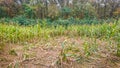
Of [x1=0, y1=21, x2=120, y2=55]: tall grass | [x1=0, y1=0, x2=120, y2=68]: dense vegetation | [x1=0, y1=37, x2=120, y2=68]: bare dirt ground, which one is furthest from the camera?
[x1=0, y1=21, x2=120, y2=55]: tall grass

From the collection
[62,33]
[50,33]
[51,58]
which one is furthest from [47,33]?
[51,58]

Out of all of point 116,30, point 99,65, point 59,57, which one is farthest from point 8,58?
point 116,30

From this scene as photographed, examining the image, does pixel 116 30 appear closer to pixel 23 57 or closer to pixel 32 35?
pixel 32 35

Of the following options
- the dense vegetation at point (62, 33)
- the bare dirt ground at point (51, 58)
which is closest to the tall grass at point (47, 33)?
the dense vegetation at point (62, 33)

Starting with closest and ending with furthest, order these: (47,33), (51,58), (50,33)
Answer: (51,58) → (47,33) → (50,33)

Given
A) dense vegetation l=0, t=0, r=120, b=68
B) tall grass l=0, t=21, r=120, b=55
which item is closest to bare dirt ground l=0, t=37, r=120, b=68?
Answer: dense vegetation l=0, t=0, r=120, b=68

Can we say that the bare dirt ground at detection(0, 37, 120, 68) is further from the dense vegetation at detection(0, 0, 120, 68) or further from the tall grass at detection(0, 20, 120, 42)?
the tall grass at detection(0, 20, 120, 42)

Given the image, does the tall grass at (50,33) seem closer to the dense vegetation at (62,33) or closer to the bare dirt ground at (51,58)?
the dense vegetation at (62,33)

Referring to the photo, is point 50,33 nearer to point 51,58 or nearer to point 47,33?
point 47,33

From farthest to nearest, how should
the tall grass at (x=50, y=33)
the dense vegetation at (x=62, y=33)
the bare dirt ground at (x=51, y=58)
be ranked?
1. the tall grass at (x=50, y=33)
2. the dense vegetation at (x=62, y=33)
3. the bare dirt ground at (x=51, y=58)

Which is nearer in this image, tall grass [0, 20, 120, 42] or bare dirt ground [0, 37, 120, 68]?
bare dirt ground [0, 37, 120, 68]

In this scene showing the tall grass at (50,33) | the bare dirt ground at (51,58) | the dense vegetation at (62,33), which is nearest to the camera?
the bare dirt ground at (51,58)

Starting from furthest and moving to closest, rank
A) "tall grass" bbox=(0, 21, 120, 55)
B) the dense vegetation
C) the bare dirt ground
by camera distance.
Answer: "tall grass" bbox=(0, 21, 120, 55)
the dense vegetation
the bare dirt ground

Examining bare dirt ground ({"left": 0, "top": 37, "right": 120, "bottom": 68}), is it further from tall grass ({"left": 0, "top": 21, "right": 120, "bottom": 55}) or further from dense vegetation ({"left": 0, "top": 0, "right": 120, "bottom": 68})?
tall grass ({"left": 0, "top": 21, "right": 120, "bottom": 55})
